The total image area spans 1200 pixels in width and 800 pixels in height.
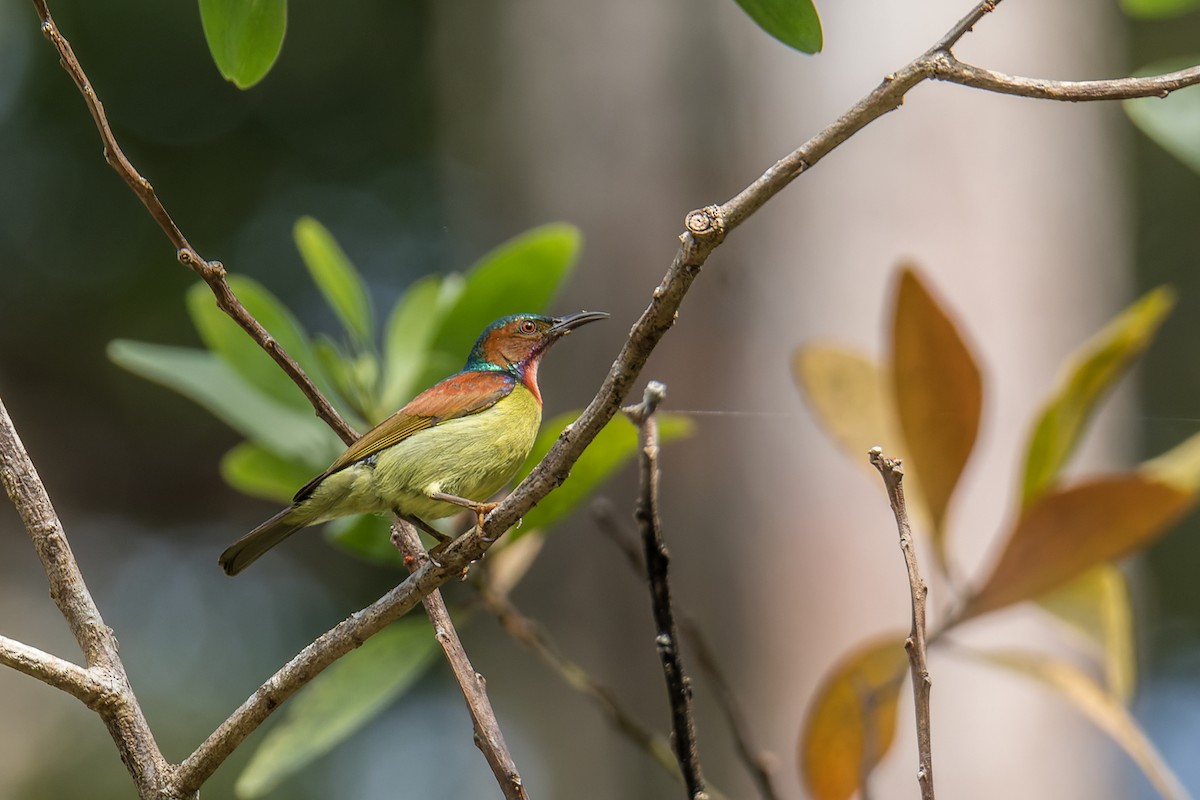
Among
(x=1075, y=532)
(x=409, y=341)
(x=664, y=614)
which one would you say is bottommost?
(x=664, y=614)

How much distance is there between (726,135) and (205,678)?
5637mm

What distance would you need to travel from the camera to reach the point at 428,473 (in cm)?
214

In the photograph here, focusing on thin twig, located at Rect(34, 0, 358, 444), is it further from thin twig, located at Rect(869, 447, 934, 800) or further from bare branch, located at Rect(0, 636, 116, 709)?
thin twig, located at Rect(869, 447, 934, 800)

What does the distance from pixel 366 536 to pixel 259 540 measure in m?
0.31

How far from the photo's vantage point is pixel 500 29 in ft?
15.9

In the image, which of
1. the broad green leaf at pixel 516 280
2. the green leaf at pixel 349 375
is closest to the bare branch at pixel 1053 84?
the broad green leaf at pixel 516 280

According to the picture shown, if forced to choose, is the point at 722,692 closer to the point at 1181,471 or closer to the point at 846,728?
the point at 846,728

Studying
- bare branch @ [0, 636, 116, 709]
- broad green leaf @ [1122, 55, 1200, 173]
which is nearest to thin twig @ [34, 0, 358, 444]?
bare branch @ [0, 636, 116, 709]

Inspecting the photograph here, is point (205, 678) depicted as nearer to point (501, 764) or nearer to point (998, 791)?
point (998, 791)

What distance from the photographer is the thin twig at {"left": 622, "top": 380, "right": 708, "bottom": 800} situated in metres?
1.28

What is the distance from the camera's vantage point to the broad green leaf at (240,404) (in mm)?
2398

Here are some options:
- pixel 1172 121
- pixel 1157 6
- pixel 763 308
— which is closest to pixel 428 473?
pixel 1172 121

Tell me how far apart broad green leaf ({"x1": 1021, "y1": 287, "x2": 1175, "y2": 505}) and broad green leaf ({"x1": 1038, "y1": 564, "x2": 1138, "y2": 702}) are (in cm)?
23

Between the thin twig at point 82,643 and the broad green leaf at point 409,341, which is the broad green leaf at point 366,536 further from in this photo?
the thin twig at point 82,643
